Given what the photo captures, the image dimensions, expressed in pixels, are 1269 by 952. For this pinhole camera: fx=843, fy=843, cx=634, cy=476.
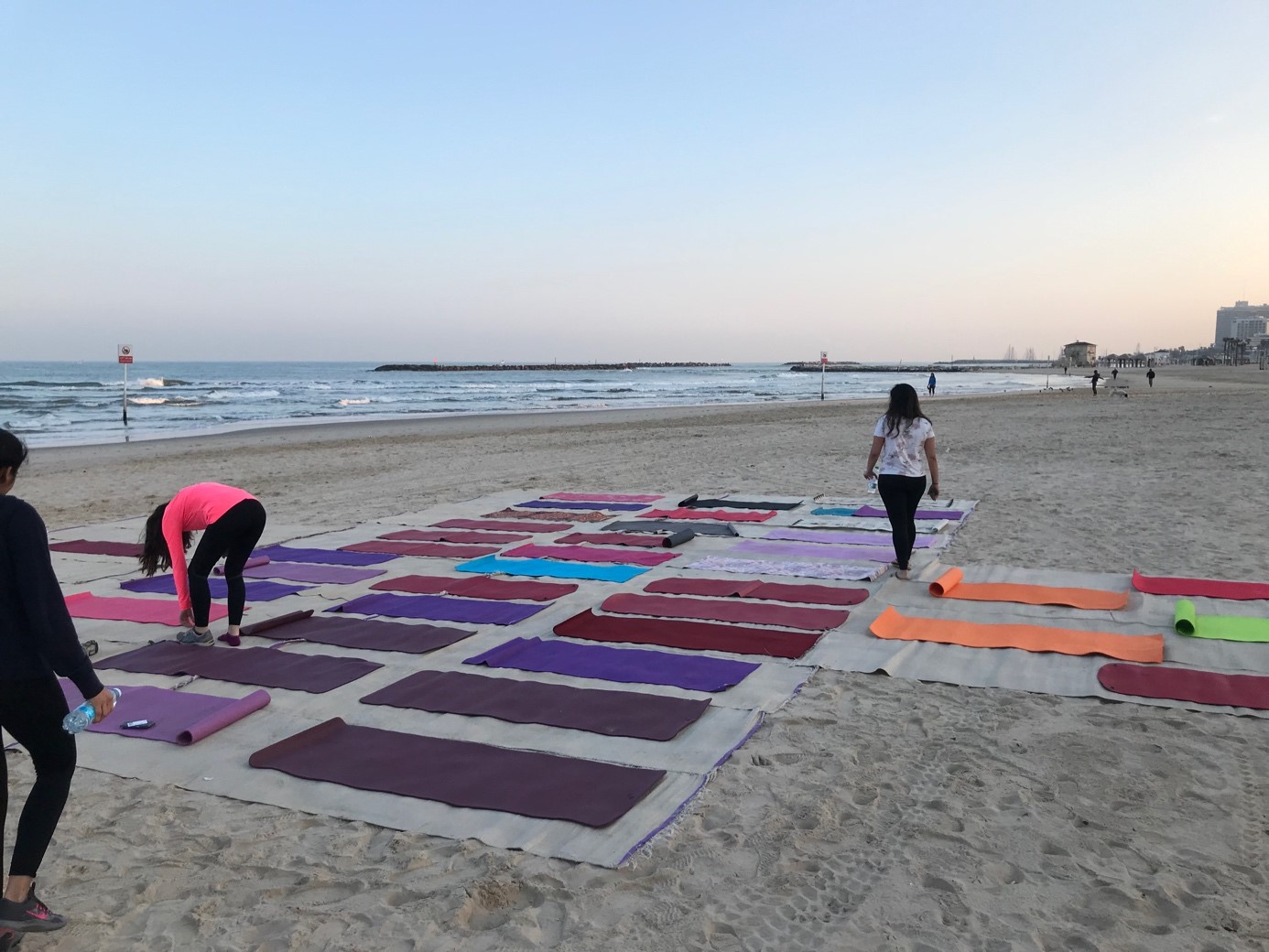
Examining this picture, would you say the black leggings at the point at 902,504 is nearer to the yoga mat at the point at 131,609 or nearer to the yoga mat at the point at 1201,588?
the yoga mat at the point at 1201,588

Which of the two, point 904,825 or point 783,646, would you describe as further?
point 783,646

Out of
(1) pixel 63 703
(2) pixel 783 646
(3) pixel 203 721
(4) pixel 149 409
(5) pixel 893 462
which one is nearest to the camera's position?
(1) pixel 63 703

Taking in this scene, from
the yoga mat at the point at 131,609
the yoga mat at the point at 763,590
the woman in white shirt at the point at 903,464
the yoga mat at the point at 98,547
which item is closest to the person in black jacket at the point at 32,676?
the yoga mat at the point at 131,609

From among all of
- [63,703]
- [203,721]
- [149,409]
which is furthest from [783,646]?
[149,409]

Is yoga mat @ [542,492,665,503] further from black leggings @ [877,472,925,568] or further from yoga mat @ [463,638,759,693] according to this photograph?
yoga mat @ [463,638,759,693]

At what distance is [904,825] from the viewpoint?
2768 millimetres

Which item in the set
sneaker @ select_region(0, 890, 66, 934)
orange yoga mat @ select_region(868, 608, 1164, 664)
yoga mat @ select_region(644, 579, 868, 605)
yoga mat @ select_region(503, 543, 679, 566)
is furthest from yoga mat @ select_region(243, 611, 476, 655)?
orange yoga mat @ select_region(868, 608, 1164, 664)

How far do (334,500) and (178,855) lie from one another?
781 centimetres

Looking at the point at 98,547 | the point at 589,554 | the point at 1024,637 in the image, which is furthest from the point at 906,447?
the point at 98,547

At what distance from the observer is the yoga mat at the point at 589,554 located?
662 cm

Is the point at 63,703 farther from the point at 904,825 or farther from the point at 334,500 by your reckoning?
the point at 334,500

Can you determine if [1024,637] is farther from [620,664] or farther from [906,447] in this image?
[620,664]

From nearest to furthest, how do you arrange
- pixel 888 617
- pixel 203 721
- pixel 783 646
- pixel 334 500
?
pixel 203 721 < pixel 783 646 < pixel 888 617 < pixel 334 500

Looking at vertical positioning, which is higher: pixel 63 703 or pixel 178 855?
pixel 63 703
